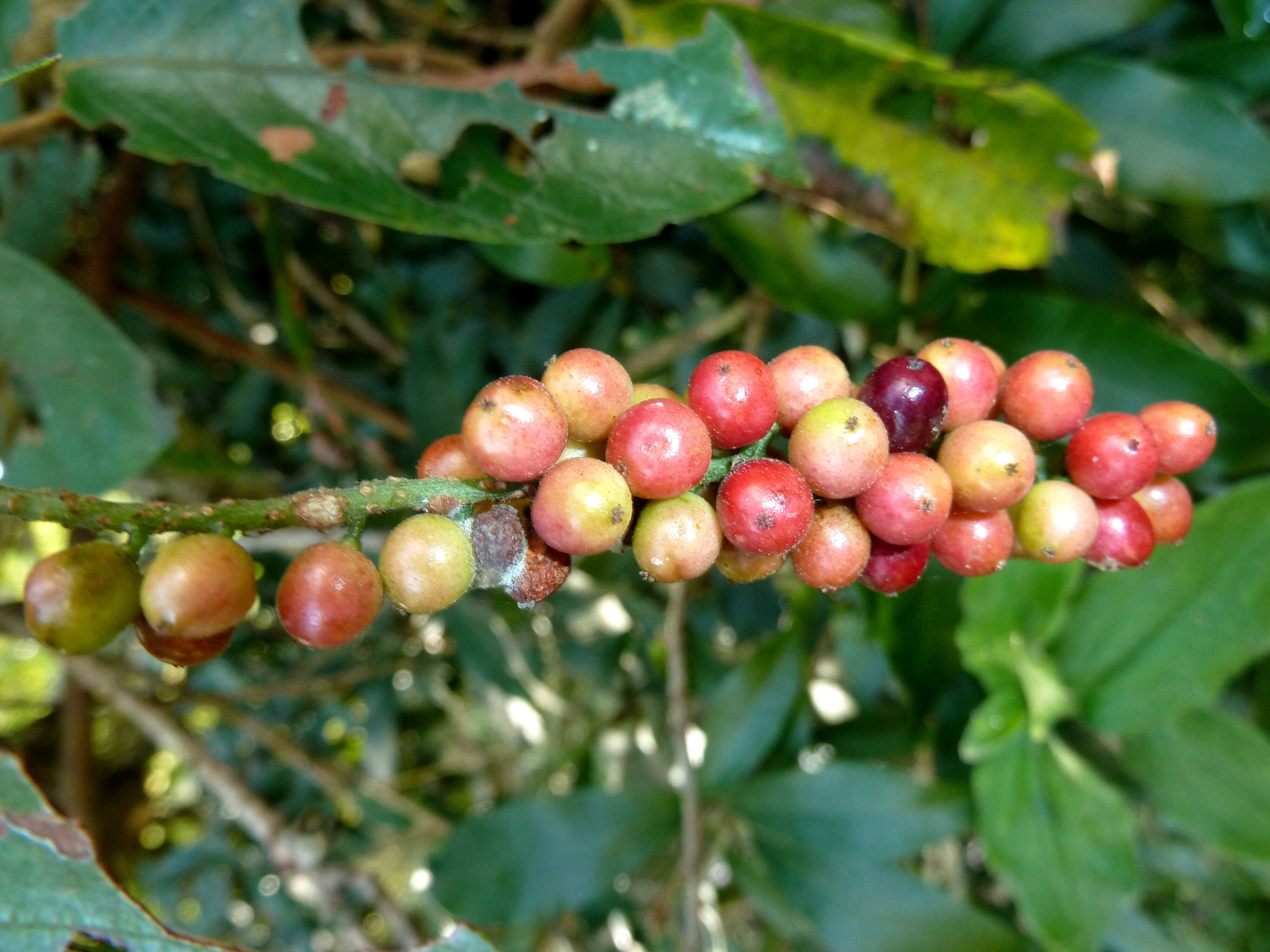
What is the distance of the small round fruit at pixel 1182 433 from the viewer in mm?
741

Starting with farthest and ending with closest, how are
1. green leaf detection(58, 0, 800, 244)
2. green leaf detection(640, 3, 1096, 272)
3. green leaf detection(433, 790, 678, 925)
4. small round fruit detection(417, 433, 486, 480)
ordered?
green leaf detection(433, 790, 678, 925) → green leaf detection(640, 3, 1096, 272) → green leaf detection(58, 0, 800, 244) → small round fruit detection(417, 433, 486, 480)

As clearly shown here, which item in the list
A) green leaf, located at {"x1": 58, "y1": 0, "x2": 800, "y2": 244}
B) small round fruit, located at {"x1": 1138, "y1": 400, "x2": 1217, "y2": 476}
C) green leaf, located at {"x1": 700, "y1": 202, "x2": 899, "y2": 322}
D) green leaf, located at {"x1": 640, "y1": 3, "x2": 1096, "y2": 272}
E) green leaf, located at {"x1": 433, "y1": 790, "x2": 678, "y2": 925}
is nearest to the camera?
small round fruit, located at {"x1": 1138, "y1": 400, "x2": 1217, "y2": 476}

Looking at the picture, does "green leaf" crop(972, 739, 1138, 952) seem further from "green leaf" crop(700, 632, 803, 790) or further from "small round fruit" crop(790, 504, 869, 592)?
"small round fruit" crop(790, 504, 869, 592)

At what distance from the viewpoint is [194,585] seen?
20.8 inches

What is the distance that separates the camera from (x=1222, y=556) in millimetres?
1277

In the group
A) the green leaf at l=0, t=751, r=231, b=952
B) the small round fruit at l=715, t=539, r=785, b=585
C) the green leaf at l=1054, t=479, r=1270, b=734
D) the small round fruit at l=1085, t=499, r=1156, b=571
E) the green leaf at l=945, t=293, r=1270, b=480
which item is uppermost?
the small round fruit at l=715, t=539, r=785, b=585

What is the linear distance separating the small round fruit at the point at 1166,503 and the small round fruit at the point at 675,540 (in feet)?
1.43

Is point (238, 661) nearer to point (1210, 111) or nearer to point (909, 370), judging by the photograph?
point (909, 370)

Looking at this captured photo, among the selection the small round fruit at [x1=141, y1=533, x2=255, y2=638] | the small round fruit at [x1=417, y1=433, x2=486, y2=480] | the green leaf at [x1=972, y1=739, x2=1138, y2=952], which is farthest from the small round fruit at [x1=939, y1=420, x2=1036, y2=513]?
the green leaf at [x1=972, y1=739, x2=1138, y2=952]

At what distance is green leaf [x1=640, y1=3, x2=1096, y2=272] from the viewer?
1.19 meters

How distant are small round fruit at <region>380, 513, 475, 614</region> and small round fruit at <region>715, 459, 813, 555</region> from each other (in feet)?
0.60

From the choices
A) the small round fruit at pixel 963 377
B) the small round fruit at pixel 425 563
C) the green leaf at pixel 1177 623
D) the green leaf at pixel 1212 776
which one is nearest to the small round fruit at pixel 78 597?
the small round fruit at pixel 425 563

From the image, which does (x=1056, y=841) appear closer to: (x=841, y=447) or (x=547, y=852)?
(x=547, y=852)

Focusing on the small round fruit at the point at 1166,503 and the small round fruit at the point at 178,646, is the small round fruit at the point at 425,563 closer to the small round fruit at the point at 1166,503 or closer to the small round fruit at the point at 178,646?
the small round fruit at the point at 178,646
